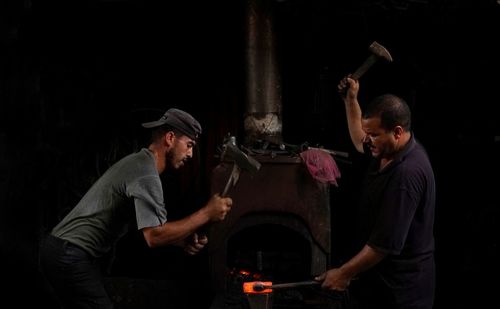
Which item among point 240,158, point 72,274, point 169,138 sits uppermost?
point 169,138

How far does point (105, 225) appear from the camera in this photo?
3717 millimetres

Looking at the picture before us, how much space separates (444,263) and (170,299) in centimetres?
309

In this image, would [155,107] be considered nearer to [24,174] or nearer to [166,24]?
[166,24]

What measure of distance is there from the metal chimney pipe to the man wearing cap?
131 cm

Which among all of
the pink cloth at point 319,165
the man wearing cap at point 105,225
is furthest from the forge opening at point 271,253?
the man wearing cap at point 105,225

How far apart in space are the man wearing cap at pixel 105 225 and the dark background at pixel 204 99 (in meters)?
1.99

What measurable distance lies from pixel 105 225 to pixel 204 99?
254 cm

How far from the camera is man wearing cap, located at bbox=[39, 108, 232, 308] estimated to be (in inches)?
140

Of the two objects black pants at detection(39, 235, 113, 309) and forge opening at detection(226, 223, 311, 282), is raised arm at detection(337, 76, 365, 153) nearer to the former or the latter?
forge opening at detection(226, 223, 311, 282)

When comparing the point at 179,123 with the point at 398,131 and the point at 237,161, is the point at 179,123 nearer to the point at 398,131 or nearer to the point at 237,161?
the point at 237,161

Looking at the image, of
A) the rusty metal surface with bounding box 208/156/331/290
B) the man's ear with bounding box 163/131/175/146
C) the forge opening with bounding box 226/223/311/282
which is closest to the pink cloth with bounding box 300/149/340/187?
the rusty metal surface with bounding box 208/156/331/290

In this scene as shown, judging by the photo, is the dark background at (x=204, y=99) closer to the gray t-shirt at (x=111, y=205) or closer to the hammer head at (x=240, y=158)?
the hammer head at (x=240, y=158)

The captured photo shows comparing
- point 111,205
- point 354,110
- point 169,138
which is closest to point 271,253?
point 354,110

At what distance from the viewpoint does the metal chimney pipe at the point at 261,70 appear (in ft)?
16.4
